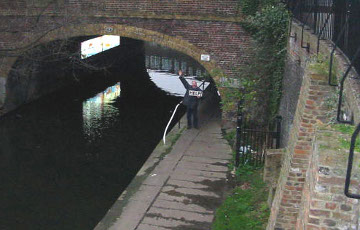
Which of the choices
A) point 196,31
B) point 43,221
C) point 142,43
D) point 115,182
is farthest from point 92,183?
point 142,43

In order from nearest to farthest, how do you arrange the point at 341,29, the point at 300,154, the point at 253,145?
1. the point at 300,154
2. the point at 341,29
3. the point at 253,145

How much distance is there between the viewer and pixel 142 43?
3341cm

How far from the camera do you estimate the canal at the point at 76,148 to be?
10.5m

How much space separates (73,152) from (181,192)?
4780mm

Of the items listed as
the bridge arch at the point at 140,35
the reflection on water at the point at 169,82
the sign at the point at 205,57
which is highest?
the bridge arch at the point at 140,35

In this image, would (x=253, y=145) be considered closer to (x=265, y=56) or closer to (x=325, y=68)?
(x=265, y=56)

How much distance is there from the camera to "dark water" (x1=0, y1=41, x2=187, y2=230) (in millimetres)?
10477

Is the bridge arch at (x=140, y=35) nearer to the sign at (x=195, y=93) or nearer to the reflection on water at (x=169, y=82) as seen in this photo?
the sign at (x=195, y=93)

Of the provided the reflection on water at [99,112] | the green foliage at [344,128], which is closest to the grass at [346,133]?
the green foliage at [344,128]

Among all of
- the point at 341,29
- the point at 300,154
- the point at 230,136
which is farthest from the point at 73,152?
the point at 341,29

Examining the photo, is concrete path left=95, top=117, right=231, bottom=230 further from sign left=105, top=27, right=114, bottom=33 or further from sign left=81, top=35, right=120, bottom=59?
sign left=81, top=35, right=120, bottom=59

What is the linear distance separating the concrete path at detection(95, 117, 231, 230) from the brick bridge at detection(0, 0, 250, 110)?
3.30 metres

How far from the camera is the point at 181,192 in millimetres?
10523

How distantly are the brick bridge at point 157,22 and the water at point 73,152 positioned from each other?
2.91 m
